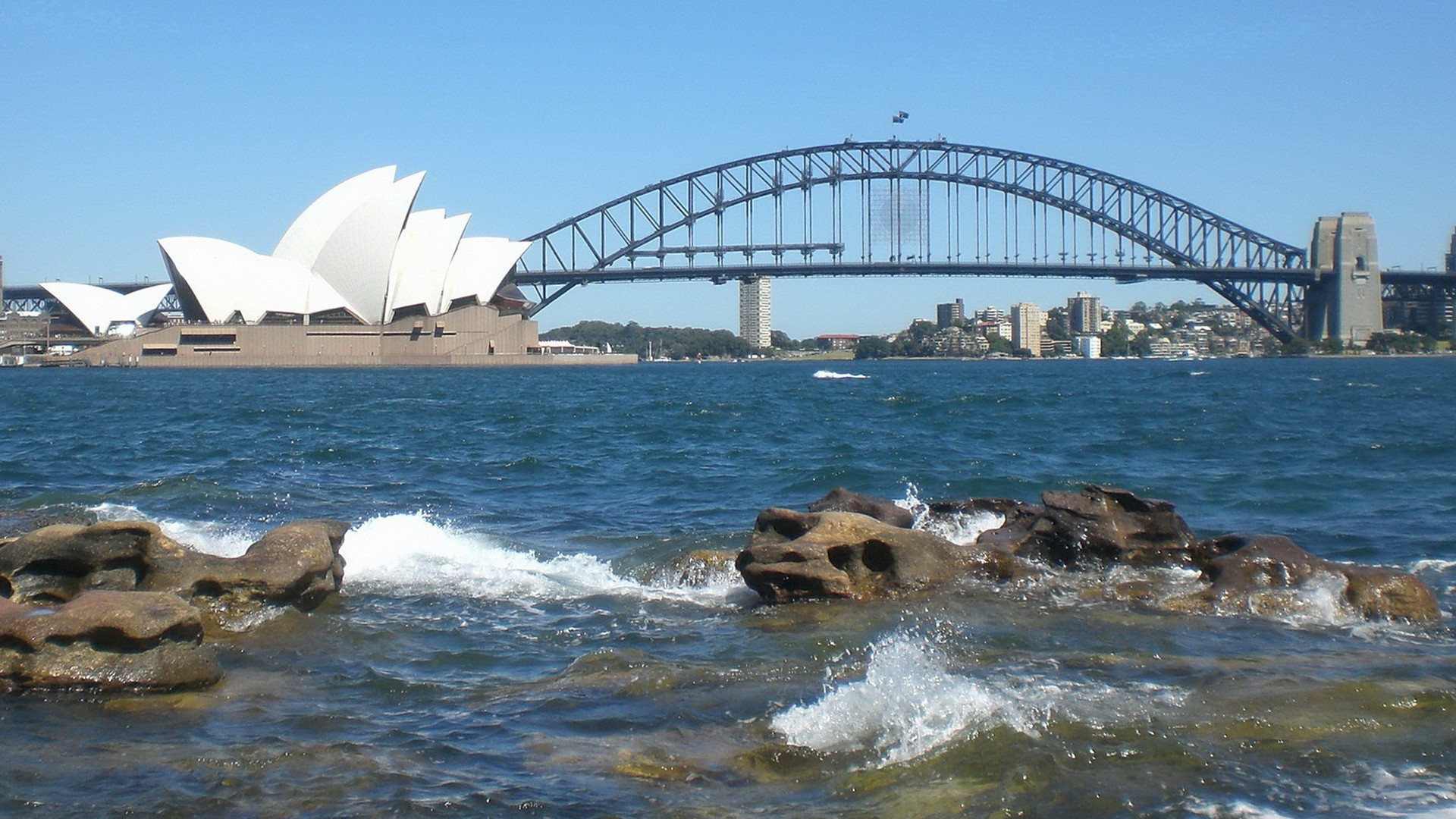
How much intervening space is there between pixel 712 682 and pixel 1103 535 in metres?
3.84

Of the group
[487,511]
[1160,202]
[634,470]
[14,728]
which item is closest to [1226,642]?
[14,728]

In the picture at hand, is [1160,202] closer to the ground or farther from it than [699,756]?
farther from it

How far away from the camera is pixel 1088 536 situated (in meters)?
8.41

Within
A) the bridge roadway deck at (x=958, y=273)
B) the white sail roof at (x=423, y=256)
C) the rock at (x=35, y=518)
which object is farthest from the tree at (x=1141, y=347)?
the rock at (x=35, y=518)

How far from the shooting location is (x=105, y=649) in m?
5.60

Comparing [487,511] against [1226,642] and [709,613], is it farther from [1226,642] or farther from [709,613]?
[1226,642]

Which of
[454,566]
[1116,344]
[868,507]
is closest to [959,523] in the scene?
[868,507]

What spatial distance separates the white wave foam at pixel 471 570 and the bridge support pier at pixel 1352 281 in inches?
3308

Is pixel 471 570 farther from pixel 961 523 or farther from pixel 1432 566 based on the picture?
pixel 1432 566

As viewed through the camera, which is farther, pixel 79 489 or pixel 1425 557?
pixel 79 489

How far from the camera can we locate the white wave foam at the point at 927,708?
4.82m

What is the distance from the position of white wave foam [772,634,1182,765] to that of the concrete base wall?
67.2 meters

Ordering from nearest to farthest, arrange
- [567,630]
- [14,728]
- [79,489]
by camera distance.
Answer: [14,728]
[567,630]
[79,489]

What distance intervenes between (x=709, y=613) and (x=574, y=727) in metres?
2.42
